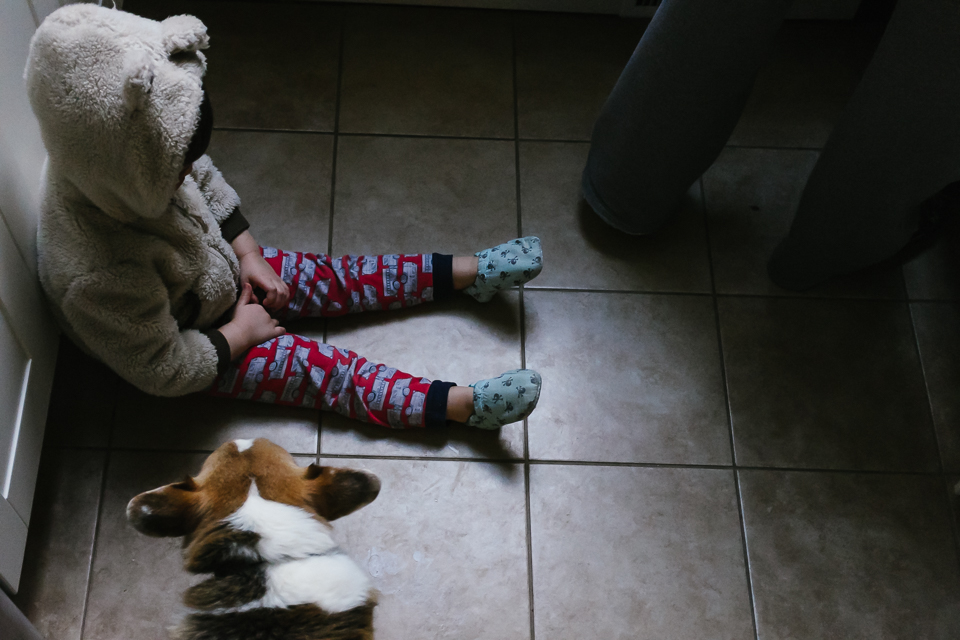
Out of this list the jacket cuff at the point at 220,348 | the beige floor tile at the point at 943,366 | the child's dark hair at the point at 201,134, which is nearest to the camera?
the child's dark hair at the point at 201,134

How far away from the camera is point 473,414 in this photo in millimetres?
1275

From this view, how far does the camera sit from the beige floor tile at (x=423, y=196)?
1.47 m

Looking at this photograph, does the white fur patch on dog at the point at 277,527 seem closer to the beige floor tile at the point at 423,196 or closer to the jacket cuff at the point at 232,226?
the jacket cuff at the point at 232,226

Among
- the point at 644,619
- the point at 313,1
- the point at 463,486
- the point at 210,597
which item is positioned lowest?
the point at 644,619

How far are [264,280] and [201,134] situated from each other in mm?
346

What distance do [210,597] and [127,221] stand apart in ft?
1.65

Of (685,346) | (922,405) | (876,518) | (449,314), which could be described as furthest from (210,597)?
(922,405)

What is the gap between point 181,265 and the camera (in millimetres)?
1103

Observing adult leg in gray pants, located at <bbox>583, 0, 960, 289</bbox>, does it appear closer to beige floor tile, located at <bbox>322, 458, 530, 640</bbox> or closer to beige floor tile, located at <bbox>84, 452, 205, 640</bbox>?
beige floor tile, located at <bbox>322, 458, 530, 640</bbox>

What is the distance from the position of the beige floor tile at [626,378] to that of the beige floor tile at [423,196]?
17 cm

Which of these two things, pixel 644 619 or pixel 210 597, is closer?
Answer: pixel 210 597

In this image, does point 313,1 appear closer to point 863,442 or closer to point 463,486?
point 463,486

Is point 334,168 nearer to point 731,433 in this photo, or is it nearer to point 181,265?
point 181,265

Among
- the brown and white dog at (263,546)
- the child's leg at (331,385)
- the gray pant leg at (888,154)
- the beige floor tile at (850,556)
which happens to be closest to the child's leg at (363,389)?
the child's leg at (331,385)
